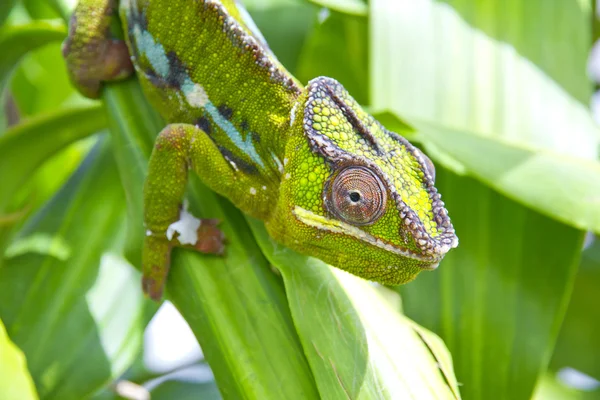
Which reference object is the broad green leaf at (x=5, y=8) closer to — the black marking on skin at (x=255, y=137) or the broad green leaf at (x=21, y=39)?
the broad green leaf at (x=21, y=39)

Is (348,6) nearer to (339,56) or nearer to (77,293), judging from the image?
(339,56)

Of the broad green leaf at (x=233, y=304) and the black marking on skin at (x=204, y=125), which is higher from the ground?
the black marking on skin at (x=204, y=125)

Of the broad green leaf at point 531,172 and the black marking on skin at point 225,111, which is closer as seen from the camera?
the broad green leaf at point 531,172

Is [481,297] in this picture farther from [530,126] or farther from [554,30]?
[554,30]

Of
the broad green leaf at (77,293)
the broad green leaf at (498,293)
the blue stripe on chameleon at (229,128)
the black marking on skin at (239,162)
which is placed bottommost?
the broad green leaf at (77,293)

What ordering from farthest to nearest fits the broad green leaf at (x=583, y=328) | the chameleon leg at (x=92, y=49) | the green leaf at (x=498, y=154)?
1. the broad green leaf at (x=583, y=328)
2. the chameleon leg at (x=92, y=49)
3. the green leaf at (x=498, y=154)

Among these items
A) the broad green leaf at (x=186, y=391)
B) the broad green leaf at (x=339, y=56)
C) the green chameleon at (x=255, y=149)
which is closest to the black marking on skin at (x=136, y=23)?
the green chameleon at (x=255, y=149)

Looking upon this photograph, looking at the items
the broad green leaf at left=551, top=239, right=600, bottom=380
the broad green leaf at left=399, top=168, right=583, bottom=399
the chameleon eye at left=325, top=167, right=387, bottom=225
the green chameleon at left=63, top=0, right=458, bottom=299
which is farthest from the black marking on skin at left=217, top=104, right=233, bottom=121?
the broad green leaf at left=551, top=239, right=600, bottom=380
